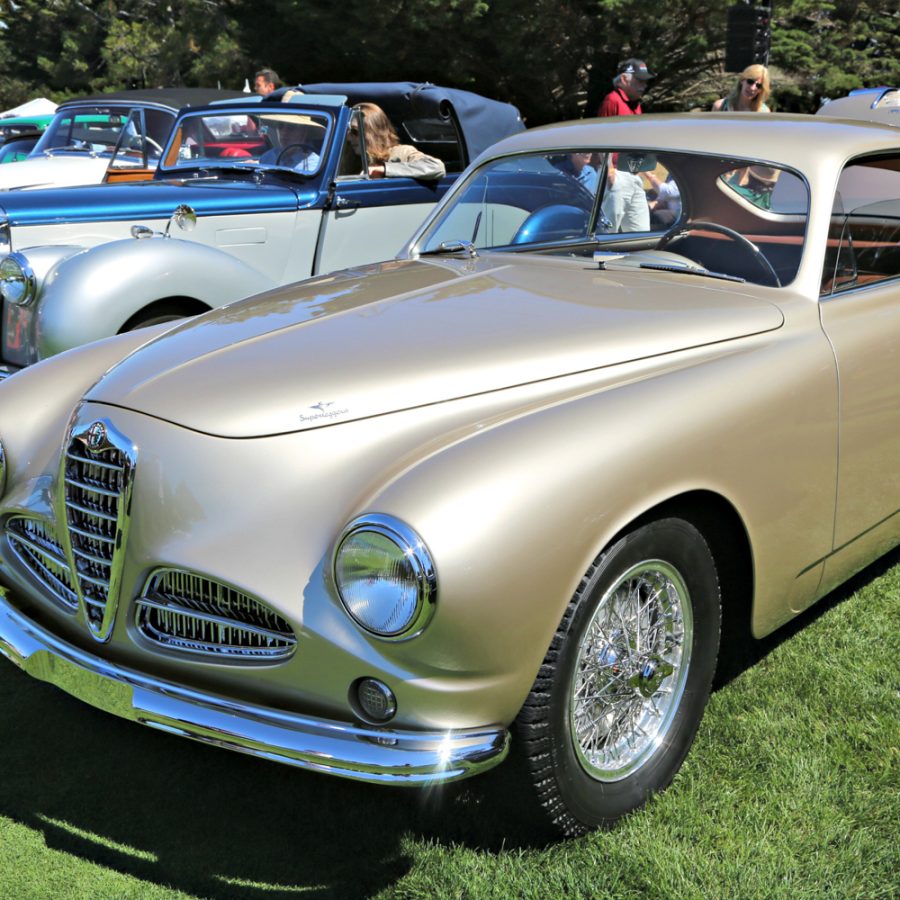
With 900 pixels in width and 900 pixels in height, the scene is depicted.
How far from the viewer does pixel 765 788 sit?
2.74 m

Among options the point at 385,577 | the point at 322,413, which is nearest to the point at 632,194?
the point at 322,413

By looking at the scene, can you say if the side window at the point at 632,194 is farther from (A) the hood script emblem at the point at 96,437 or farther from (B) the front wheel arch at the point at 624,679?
(A) the hood script emblem at the point at 96,437

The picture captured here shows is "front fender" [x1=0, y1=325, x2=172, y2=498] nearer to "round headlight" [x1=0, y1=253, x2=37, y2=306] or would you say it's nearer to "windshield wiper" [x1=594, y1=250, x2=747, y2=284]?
"windshield wiper" [x1=594, y1=250, x2=747, y2=284]

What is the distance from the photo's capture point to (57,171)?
9281 millimetres

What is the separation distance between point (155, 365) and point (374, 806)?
126 centimetres

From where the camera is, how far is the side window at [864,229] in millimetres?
3314

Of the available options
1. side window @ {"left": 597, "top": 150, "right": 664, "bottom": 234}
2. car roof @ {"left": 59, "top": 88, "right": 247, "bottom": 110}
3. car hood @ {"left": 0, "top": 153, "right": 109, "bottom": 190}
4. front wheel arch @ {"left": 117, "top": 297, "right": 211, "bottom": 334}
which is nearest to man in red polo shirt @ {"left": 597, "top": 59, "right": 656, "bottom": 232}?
side window @ {"left": 597, "top": 150, "right": 664, "bottom": 234}

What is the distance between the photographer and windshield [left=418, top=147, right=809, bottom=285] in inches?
131

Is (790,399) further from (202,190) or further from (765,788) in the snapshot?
(202,190)

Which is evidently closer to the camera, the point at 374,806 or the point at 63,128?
the point at 374,806

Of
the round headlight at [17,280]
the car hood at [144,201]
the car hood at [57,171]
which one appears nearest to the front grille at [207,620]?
the round headlight at [17,280]

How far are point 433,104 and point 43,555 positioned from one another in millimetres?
4937

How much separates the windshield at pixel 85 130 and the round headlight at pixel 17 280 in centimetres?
468

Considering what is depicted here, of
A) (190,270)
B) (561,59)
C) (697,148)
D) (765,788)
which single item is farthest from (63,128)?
(561,59)
